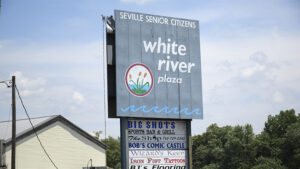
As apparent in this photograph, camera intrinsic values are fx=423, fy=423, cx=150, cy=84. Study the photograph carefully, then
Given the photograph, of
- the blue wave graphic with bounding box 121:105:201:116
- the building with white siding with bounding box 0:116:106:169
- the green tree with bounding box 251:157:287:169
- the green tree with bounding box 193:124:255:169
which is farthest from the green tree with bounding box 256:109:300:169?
the blue wave graphic with bounding box 121:105:201:116

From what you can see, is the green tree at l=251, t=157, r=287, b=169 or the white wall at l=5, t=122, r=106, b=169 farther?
the green tree at l=251, t=157, r=287, b=169

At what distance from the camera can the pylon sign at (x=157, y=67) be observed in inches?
722

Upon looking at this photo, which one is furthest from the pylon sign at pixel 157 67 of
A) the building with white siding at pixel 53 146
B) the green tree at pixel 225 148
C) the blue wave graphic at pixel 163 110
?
the green tree at pixel 225 148

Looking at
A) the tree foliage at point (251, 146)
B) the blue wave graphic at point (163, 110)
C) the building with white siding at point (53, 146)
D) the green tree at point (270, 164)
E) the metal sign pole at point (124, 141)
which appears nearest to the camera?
the metal sign pole at point (124, 141)

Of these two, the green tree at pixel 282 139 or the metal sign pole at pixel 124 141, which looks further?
the green tree at pixel 282 139

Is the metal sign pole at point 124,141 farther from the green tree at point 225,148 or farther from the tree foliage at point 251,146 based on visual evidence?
the green tree at point 225,148

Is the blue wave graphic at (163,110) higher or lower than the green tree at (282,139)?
higher

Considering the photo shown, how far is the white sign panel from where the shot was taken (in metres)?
18.6

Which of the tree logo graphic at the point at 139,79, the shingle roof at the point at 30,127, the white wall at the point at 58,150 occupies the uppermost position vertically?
the tree logo graphic at the point at 139,79

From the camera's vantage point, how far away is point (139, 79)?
18.7 m

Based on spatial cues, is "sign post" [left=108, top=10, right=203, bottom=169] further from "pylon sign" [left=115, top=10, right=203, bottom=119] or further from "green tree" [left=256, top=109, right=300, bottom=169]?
"green tree" [left=256, top=109, right=300, bottom=169]

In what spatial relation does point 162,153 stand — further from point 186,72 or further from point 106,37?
point 106,37

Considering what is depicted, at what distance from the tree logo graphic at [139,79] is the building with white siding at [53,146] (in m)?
21.1

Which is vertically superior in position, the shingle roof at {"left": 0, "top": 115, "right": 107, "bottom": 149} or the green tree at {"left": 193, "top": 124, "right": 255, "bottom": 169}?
the shingle roof at {"left": 0, "top": 115, "right": 107, "bottom": 149}
